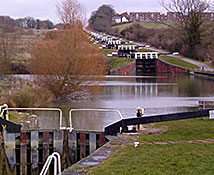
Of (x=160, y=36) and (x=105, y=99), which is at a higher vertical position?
(x=160, y=36)

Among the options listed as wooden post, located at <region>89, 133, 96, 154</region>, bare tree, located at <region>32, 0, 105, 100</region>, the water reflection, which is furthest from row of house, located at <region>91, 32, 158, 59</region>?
wooden post, located at <region>89, 133, 96, 154</region>

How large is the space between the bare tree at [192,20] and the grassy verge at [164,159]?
54.4 meters

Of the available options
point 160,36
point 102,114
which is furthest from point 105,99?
point 160,36

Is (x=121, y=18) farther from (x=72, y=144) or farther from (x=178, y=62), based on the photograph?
(x=72, y=144)

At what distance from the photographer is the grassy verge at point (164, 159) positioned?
810cm

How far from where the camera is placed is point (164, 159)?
29.1ft

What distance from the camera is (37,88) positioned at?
27422 millimetres

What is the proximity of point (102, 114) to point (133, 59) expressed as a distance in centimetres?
4208

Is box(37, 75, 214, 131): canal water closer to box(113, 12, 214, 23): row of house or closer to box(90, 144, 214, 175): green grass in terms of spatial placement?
box(90, 144, 214, 175): green grass

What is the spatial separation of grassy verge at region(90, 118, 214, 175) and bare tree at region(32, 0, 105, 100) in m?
17.2

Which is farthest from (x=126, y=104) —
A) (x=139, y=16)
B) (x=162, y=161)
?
(x=139, y=16)

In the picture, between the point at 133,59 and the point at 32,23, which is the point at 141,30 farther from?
the point at 32,23

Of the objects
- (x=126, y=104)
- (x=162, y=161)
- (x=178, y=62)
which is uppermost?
(x=178, y=62)

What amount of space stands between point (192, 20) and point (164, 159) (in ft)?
189
